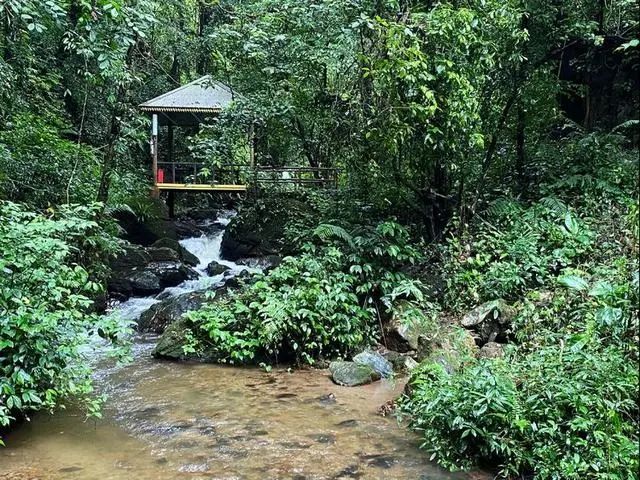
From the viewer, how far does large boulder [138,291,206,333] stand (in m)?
9.52

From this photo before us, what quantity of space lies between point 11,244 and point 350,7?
20.8ft

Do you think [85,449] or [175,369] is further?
[175,369]

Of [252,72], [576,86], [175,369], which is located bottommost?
[175,369]

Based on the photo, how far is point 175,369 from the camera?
24.3 ft

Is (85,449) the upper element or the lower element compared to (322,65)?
lower

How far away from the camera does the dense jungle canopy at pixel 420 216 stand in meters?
4.34

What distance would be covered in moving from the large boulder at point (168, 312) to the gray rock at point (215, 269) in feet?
12.5

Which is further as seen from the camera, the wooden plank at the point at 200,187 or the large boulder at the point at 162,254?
the wooden plank at the point at 200,187

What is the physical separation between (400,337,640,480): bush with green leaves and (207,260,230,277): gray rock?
960 centimetres

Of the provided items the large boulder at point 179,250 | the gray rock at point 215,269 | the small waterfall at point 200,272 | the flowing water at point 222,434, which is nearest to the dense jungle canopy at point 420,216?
the flowing water at point 222,434

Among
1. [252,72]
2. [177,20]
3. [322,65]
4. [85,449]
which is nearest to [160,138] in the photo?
[177,20]

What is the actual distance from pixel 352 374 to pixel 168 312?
14.1 ft

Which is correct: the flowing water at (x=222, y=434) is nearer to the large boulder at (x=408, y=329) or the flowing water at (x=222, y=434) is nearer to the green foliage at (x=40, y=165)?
the large boulder at (x=408, y=329)

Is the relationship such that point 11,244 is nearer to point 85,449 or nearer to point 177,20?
point 85,449
